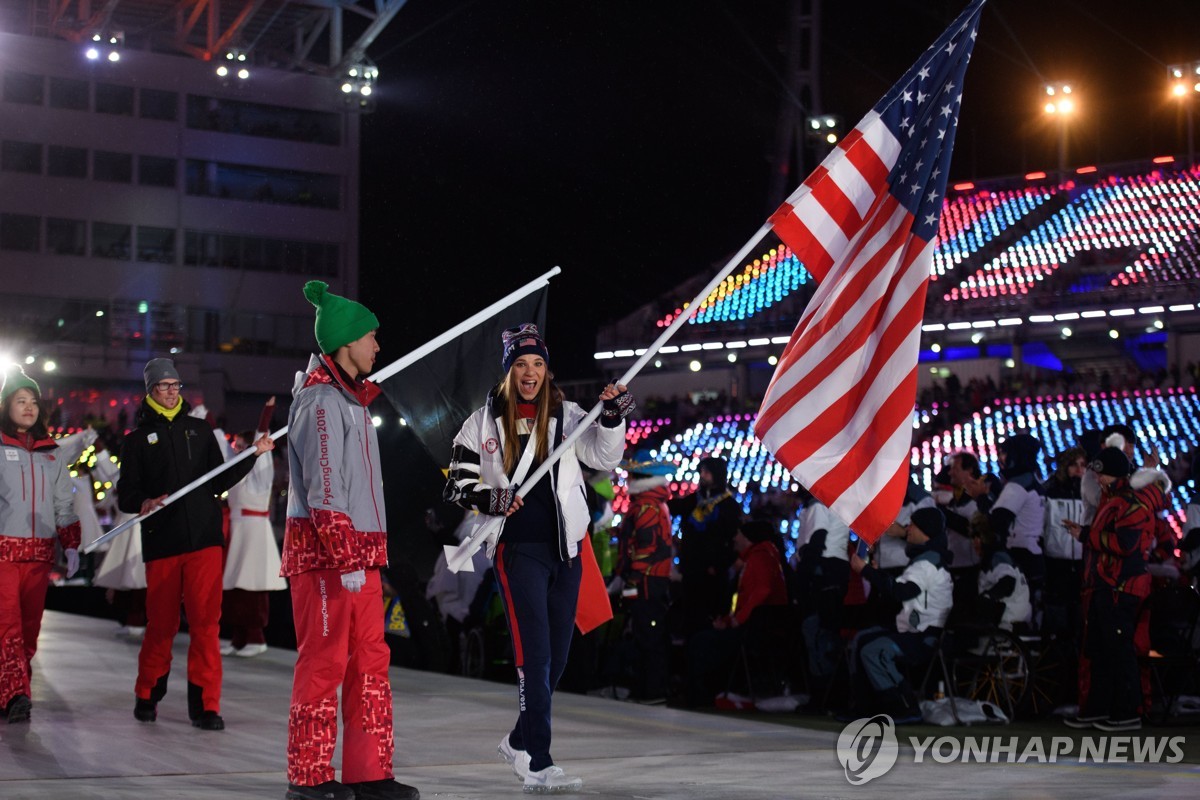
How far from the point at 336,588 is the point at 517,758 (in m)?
1.11

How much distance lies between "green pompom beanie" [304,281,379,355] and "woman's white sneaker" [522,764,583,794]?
181 cm

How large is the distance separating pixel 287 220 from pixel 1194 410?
3401 centimetres

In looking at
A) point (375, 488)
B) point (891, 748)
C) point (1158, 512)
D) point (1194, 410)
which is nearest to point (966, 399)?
point (1194, 410)

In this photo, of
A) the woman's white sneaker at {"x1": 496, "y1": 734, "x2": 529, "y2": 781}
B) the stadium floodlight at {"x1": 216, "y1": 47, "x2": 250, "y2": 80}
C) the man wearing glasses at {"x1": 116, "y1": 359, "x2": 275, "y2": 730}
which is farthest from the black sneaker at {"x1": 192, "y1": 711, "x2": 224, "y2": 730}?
the stadium floodlight at {"x1": 216, "y1": 47, "x2": 250, "y2": 80}

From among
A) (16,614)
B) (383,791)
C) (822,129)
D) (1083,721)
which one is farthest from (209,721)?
(822,129)

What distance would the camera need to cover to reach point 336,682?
5.32 metres

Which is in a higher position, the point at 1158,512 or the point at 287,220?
the point at 287,220

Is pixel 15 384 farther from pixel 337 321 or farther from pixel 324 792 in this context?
pixel 324 792

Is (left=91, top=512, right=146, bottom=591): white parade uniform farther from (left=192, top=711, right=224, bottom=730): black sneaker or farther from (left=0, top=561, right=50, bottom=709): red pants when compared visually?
(left=192, top=711, right=224, bottom=730): black sneaker

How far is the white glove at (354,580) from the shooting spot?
523 centimetres

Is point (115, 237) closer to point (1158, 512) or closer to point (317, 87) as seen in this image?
point (317, 87)

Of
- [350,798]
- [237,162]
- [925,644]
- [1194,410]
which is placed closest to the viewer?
[350,798]

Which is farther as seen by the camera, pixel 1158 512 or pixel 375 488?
pixel 1158 512

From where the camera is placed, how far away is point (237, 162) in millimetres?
54219
